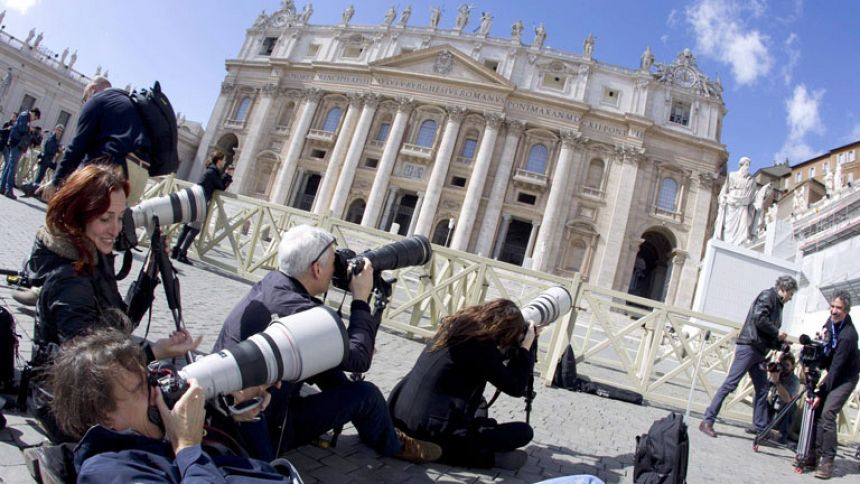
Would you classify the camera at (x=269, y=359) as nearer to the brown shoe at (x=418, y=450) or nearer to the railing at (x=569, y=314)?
the brown shoe at (x=418, y=450)

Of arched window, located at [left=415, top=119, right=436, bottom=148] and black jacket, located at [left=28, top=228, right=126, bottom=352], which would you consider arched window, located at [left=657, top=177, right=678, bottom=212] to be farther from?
black jacket, located at [left=28, top=228, right=126, bottom=352]

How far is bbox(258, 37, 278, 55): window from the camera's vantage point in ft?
133

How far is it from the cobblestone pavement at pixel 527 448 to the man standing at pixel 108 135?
1246 millimetres

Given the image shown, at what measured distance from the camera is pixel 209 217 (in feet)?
31.9

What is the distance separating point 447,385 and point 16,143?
12116mm

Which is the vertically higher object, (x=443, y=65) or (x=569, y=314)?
(x=443, y=65)

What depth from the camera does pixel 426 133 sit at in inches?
1330

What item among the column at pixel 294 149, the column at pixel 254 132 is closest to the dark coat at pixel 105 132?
the column at pixel 294 149

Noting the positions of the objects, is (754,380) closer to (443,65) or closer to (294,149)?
(443,65)

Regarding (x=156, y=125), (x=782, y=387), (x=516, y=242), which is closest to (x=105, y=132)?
(x=156, y=125)

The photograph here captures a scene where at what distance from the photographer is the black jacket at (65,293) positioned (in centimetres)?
204

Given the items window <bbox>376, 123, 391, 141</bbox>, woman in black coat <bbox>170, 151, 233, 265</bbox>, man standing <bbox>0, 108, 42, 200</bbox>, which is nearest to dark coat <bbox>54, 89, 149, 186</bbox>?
woman in black coat <bbox>170, 151, 233, 265</bbox>

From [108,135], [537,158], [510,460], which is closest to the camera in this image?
[510,460]

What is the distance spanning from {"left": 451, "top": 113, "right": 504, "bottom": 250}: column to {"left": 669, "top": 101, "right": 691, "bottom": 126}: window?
1177 cm
